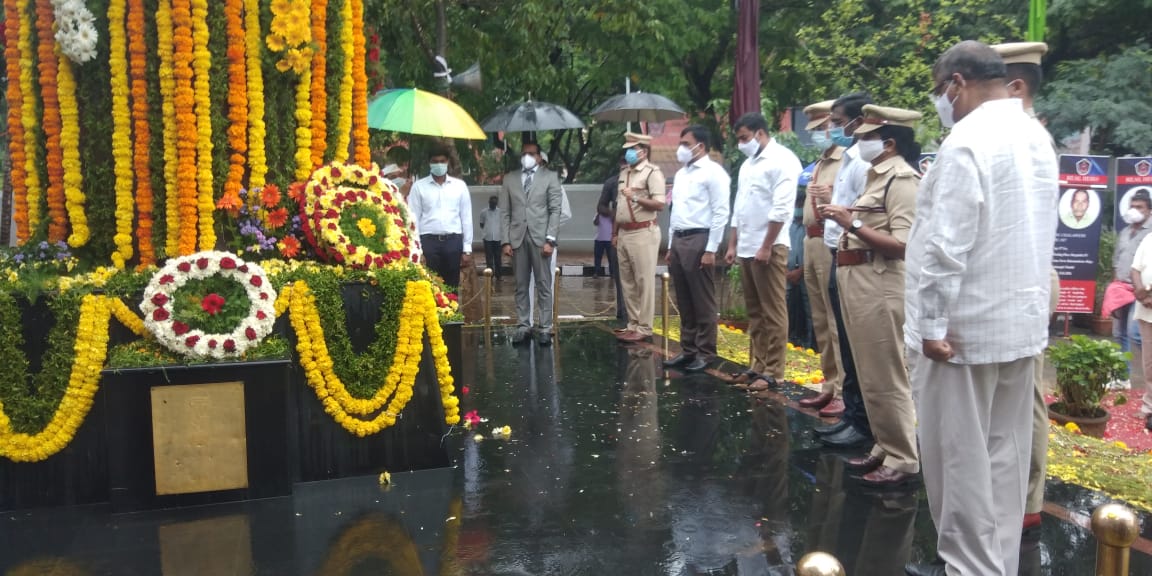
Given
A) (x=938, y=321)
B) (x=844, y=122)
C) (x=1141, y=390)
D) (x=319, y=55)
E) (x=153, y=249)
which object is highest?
(x=319, y=55)

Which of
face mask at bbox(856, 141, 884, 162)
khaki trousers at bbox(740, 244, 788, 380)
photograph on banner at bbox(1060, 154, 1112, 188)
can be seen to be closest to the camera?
face mask at bbox(856, 141, 884, 162)

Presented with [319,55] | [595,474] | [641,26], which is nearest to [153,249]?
[319,55]

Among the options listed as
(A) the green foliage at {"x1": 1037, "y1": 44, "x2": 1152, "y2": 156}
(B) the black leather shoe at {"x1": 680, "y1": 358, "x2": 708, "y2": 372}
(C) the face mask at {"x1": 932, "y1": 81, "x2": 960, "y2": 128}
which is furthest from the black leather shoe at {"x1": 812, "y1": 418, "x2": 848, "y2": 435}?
(A) the green foliage at {"x1": 1037, "y1": 44, "x2": 1152, "y2": 156}

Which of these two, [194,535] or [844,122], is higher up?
[844,122]

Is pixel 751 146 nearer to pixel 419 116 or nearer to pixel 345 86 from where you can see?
Result: pixel 419 116

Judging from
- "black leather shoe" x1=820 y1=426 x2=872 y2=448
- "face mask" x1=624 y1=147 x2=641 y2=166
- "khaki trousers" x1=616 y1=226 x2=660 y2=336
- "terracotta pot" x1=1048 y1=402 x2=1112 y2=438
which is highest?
"face mask" x1=624 y1=147 x2=641 y2=166

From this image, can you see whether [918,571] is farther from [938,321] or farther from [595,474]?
[595,474]

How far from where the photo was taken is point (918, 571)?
3732mm

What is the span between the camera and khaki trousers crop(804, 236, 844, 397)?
642 centimetres

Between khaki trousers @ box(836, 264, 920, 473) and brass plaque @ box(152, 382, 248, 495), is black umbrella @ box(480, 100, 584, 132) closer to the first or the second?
khaki trousers @ box(836, 264, 920, 473)

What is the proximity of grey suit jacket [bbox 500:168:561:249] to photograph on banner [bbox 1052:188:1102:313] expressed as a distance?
21.8ft

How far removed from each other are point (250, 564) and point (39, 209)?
2982 mm

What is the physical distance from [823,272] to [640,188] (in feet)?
10.1

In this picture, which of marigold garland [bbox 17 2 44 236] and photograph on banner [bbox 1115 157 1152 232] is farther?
photograph on banner [bbox 1115 157 1152 232]
